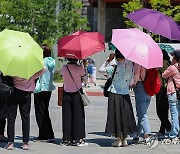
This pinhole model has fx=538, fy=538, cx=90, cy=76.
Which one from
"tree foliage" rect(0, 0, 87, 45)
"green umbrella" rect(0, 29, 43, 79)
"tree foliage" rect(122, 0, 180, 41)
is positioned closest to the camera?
"green umbrella" rect(0, 29, 43, 79)

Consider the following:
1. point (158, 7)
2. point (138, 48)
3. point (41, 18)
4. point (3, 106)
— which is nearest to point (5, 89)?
point (3, 106)

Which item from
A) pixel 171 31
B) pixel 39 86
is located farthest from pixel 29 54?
pixel 171 31

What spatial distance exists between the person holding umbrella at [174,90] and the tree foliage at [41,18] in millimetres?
21797

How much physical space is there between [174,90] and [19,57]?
3032 mm

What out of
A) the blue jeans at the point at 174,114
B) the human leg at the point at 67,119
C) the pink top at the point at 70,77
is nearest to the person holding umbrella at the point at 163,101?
the blue jeans at the point at 174,114

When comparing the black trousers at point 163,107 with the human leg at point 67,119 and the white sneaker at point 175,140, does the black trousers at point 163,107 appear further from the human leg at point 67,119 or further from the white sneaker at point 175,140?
the human leg at point 67,119

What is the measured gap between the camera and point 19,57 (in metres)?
8.66

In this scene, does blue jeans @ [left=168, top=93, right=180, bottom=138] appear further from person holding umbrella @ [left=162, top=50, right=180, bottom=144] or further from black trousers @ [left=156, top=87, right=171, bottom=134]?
black trousers @ [left=156, top=87, right=171, bottom=134]

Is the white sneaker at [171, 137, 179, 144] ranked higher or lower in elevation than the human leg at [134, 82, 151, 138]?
lower

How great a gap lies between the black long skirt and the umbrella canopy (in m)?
0.86

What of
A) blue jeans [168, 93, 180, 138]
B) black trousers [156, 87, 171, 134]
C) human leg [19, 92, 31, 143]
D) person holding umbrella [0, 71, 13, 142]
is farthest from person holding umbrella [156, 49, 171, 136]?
person holding umbrella [0, 71, 13, 142]

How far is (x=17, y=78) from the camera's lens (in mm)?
9031

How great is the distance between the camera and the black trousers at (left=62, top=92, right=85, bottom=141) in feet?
31.5

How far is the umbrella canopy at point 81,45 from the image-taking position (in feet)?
30.5
